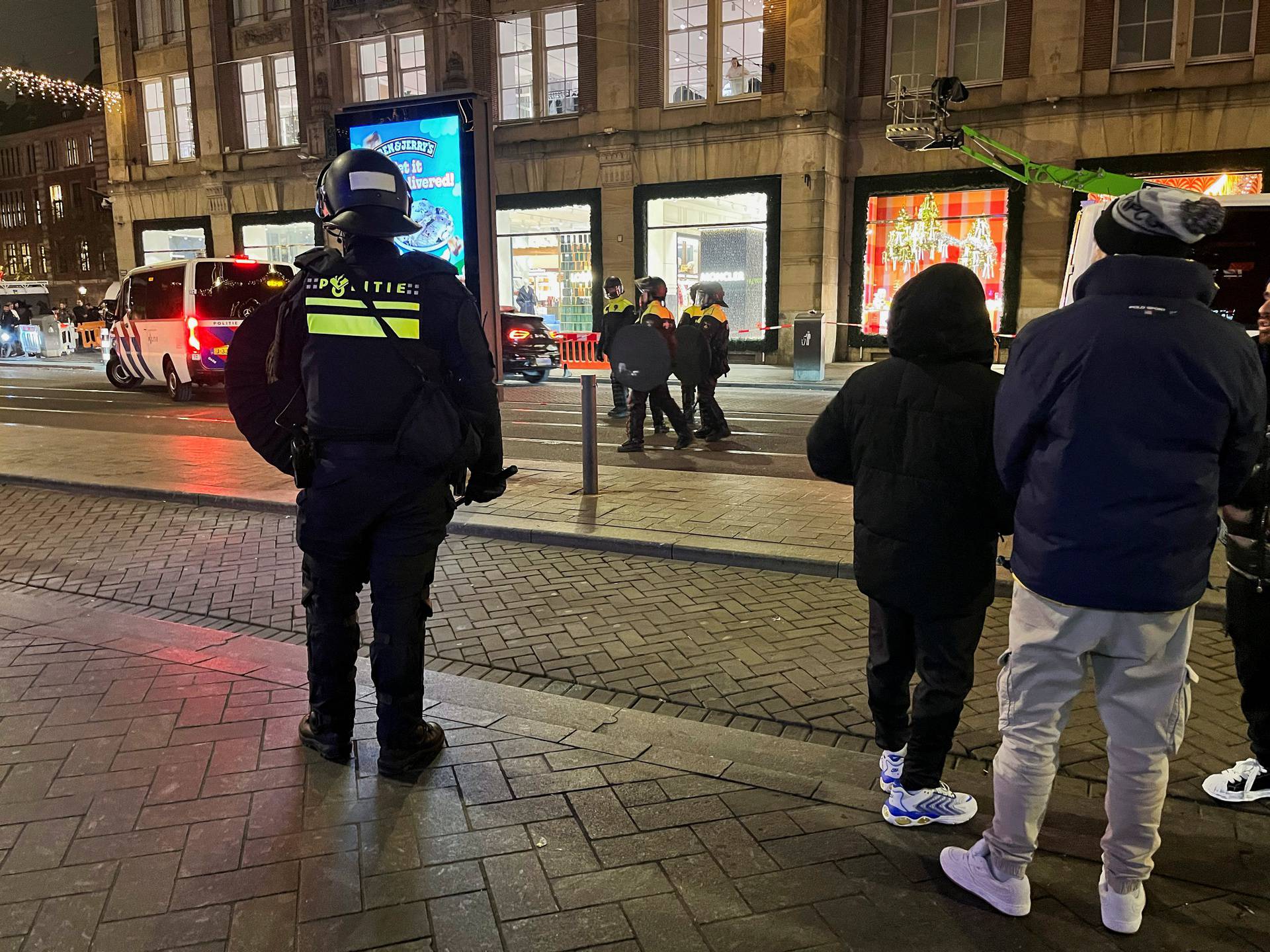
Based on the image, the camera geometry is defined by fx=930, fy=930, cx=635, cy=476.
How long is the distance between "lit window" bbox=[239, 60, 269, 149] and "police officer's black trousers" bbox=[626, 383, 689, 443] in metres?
23.5

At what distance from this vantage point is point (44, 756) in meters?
3.54

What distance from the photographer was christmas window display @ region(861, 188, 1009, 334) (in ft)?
68.9

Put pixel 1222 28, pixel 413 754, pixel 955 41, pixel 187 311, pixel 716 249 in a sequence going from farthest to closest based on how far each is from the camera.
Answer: pixel 716 249
pixel 955 41
pixel 1222 28
pixel 187 311
pixel 413 754

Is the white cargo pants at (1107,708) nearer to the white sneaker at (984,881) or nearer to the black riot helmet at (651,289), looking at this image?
the white sneaker at (984,881)

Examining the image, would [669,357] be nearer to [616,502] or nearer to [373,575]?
[616,502]

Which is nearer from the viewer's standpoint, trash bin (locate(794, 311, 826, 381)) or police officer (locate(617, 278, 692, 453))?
police officer (locate(617, 278, 692, 453))

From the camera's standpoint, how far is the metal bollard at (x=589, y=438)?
25.7 ft

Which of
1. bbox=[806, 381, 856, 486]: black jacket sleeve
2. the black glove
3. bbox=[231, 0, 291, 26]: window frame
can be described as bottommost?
the black glove

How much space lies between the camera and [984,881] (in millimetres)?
2676

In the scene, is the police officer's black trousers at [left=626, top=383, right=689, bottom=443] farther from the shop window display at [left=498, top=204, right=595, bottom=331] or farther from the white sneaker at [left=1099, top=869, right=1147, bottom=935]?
the shop window display at [left=498, top=204, right=595, bottom=331]

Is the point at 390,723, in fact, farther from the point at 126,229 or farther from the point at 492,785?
the point at 126,229

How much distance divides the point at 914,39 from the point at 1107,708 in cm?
2249

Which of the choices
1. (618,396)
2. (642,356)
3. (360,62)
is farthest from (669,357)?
(360,62)

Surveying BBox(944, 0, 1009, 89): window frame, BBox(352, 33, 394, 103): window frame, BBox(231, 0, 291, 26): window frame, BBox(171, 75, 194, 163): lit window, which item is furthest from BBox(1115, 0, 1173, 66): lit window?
BBox(171, 75, 194, 163): lit window
